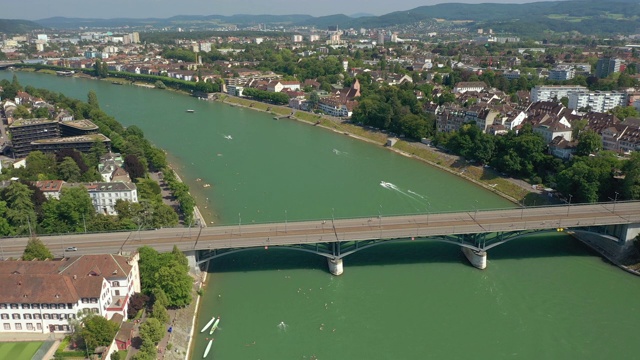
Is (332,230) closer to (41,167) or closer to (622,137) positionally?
(41,167)

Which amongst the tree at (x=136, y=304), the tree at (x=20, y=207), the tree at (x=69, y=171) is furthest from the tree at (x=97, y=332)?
the tree at (x=69, y=171)

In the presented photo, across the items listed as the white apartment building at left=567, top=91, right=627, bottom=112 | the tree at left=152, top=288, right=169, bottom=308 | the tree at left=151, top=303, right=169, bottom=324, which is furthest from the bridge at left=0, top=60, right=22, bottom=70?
the tree at left=151, top=303, right=169, bottom=324

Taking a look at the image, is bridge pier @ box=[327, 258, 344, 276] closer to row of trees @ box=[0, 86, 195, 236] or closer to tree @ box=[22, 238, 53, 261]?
row of trees @ box=[0, 86, 195, 236]

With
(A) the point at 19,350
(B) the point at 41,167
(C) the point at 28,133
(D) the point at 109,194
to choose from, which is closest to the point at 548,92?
(D) the point at 109,194

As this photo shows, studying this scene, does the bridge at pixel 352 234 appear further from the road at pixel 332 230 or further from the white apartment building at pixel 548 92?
the white apartment building at pixel 548 92

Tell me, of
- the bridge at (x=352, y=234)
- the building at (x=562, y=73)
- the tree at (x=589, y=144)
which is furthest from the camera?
the building at (x=562, y=73)

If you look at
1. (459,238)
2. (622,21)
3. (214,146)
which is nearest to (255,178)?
(214,146)
